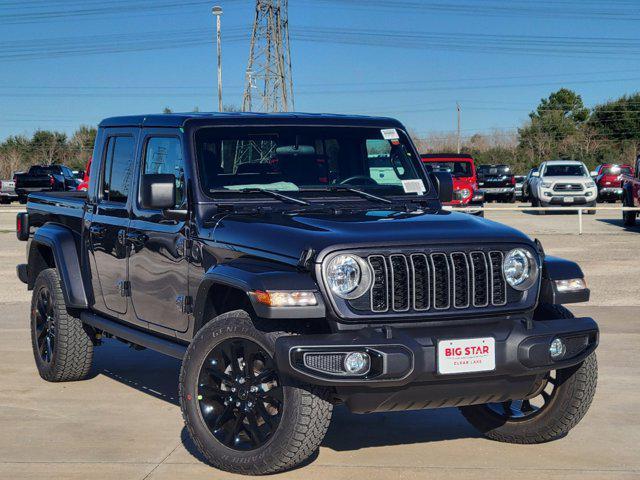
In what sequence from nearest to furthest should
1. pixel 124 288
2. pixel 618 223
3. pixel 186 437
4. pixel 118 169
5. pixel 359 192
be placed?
1. pixel 186 437
2. pixel 359 192
3. pixel 124 288
4. pixel 118 169
5. pixel 618 223

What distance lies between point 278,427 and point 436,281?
1.06 meters

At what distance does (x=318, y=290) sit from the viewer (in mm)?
5230

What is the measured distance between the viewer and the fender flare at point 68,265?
7848 millimetres

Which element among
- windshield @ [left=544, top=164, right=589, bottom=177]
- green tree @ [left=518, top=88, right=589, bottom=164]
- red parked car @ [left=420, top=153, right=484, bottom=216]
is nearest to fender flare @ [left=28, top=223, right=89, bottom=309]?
red parked car @ [left=420, top=153, right=484, bottom=216]

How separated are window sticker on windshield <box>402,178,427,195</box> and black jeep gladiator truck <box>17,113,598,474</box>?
1 centimetres

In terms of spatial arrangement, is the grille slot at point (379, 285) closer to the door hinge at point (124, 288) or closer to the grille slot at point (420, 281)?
the grille slot at point (420, 281)

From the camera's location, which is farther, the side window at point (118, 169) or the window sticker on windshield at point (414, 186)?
the side window at point (118, 169)

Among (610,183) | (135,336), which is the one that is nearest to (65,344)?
(135,336)

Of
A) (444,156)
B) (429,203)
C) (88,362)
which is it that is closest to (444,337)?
(429,203)

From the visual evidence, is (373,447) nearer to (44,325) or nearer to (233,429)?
(233,429)

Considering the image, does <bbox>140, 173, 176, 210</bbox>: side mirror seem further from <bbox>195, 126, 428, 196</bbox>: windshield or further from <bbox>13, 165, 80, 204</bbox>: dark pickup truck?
<bbox>13, 165, 80, 204</bbox>: dark pickup truck

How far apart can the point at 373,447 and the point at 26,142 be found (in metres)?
85.4

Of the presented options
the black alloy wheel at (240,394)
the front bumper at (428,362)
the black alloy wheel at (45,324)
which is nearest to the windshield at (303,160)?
the black alloy wheel at (240,394)

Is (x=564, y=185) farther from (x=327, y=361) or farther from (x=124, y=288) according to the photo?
(x=327, y=361)
